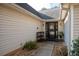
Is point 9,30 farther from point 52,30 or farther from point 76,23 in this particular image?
point 52,30

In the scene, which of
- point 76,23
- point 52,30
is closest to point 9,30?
point 76,23

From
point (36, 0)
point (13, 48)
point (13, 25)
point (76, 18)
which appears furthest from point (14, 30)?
point (36, 0)

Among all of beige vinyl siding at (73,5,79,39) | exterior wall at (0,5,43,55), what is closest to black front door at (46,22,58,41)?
exterior wall at (0,5,43,55)

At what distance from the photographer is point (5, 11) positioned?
7078 millimetres

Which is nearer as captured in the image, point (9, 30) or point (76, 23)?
A: point (76, 23)

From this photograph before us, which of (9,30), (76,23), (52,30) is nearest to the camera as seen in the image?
(76,23)

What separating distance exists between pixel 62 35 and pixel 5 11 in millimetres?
9399

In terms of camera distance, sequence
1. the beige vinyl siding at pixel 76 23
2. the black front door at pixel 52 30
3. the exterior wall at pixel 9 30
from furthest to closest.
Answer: the black front door at pixel 52 30 < the exterior wall at pixel 9 30 < the beige vinyl siding at pixel 76 23

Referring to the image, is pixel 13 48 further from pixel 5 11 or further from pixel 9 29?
pixel 5 11

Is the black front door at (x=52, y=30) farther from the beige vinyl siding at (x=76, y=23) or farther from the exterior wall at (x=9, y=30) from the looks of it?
the beige vinyl siding at (x=76, y=23)

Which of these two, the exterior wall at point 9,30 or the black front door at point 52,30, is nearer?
the exterior wall at point 9,30

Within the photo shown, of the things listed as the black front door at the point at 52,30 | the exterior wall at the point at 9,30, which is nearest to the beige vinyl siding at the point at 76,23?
the exterior wall at the point at 9,30

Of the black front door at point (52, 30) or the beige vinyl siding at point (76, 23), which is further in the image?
the black front door at point (52, 30)

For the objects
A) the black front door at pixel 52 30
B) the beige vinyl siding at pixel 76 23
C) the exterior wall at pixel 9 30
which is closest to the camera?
the beige vinyl siding at pixel 76 23
